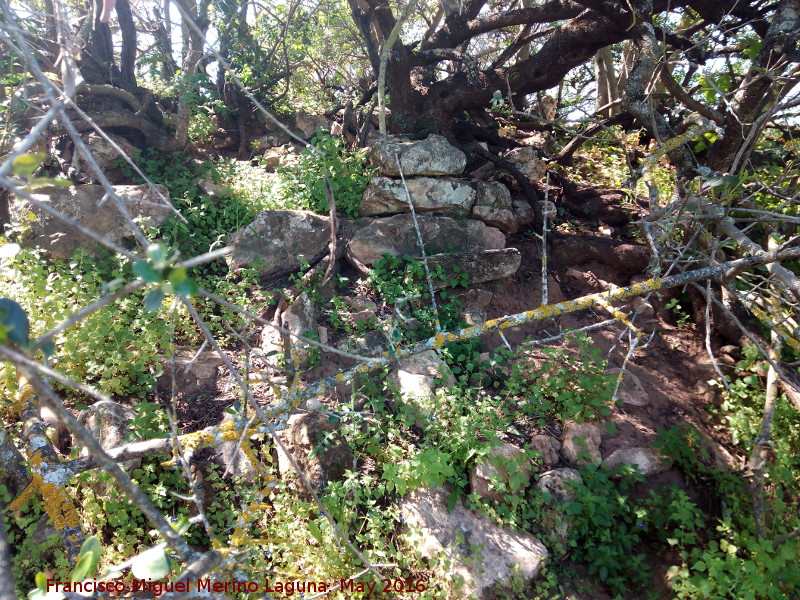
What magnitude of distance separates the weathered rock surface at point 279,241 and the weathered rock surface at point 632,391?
2844mm

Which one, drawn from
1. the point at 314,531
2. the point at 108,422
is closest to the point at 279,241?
the point at 108,422

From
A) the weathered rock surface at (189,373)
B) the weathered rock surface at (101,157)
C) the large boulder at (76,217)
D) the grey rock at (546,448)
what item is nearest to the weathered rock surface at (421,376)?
the grey rock at (546,448)

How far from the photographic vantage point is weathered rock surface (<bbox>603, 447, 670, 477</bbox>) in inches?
130

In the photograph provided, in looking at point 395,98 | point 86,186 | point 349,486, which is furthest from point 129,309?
point 395,98

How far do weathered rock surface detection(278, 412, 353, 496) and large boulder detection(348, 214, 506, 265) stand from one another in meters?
1.73

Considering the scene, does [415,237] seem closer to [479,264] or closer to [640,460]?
[479,264]

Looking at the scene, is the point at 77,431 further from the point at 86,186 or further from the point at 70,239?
the point at 86,186

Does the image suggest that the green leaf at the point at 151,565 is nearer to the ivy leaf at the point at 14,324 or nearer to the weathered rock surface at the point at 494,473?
the ivy leaf at the point at 14,324

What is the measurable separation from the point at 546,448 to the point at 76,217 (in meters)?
4.35

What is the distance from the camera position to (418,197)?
15.6 feet

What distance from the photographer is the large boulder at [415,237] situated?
14.6ft

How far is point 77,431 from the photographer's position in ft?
2.90

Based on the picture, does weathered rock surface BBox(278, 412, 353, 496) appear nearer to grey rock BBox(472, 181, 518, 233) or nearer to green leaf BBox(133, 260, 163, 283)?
green leaf BBox(133, 260, 163, 283)

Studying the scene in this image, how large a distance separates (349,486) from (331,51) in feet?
20.3
